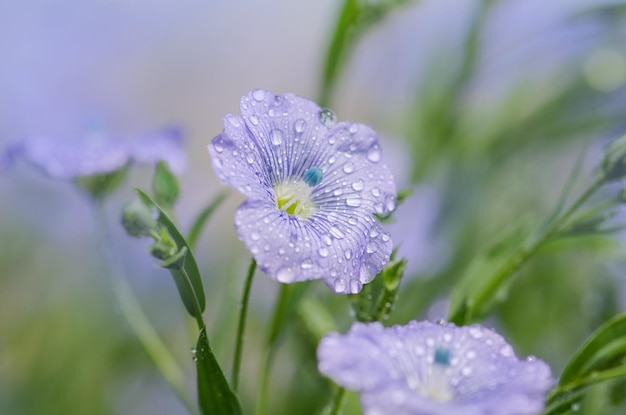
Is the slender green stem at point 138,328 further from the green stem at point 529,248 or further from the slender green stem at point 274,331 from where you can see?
the green stem at point 529,248

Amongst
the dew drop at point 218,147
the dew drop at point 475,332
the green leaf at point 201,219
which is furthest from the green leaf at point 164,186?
the dew drop at point 475,332

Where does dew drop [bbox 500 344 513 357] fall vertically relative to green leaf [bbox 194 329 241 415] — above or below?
above

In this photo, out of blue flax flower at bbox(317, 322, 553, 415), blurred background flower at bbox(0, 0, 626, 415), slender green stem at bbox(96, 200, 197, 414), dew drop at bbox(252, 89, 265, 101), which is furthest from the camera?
blurred background flower at bbox(0, 0, 626, 415)

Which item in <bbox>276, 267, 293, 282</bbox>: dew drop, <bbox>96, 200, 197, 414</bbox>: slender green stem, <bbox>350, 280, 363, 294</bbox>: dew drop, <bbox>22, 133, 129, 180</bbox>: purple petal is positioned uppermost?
<bbox>276, 267, 293, 282</bbox>: dew drop

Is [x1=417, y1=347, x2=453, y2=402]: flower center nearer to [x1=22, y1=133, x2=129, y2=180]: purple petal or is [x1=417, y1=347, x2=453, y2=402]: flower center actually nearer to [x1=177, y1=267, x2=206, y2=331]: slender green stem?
[x1=177, y1=267, x2=206, y2=331]: slender green stem

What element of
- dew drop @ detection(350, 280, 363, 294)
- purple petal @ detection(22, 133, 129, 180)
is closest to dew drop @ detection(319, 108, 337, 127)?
dew drop @ detection(350, 280, 363, 294)

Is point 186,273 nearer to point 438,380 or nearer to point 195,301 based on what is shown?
point 195,301

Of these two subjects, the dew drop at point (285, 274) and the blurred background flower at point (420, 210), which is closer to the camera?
the dew drop at point (285, 274)
